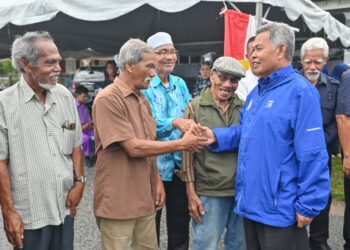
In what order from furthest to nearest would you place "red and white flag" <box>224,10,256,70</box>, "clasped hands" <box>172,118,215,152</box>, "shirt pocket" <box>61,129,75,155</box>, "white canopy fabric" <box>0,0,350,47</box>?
"white canopy fabric" <box>0,0,350,47</box> → "red and white flag" <box>224,10,256,70</box> → "clasped hands" <box>172,118,215,152</box> → "shirt pocket" <box>61,129,75,155</box>

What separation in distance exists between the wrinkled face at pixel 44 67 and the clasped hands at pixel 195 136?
0.89 metres

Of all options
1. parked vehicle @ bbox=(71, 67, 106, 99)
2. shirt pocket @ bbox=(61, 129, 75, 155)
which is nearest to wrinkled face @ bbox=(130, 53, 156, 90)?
shirt pocket @ bbox=(61, 129, 75, 155)

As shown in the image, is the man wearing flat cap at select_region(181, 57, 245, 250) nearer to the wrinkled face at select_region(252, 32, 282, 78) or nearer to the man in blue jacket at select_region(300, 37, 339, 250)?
the wrinkled face at select_region(252, 32, 282, 78)

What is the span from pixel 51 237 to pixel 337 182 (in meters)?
5.28

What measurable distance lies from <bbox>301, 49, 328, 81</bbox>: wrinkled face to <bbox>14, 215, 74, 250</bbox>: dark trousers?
2406mm

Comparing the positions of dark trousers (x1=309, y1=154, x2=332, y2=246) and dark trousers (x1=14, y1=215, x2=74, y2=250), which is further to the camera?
dark trousers (x1=309, y1=154, x2=332, y2=246)

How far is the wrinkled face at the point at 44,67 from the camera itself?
223cm

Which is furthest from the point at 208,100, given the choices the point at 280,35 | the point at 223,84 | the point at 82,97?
the point at 82,97

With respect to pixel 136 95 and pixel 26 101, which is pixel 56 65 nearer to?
pixel 26 101

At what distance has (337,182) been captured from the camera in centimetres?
638

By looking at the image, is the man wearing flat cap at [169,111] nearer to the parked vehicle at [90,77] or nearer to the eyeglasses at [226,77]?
the eyeglasses at [226,77]

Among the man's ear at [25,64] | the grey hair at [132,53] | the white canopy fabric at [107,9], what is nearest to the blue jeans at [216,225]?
the grey hair at [132,53]

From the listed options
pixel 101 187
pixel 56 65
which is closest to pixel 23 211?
pixel 101 187

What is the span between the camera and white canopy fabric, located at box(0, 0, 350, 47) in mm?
4441
